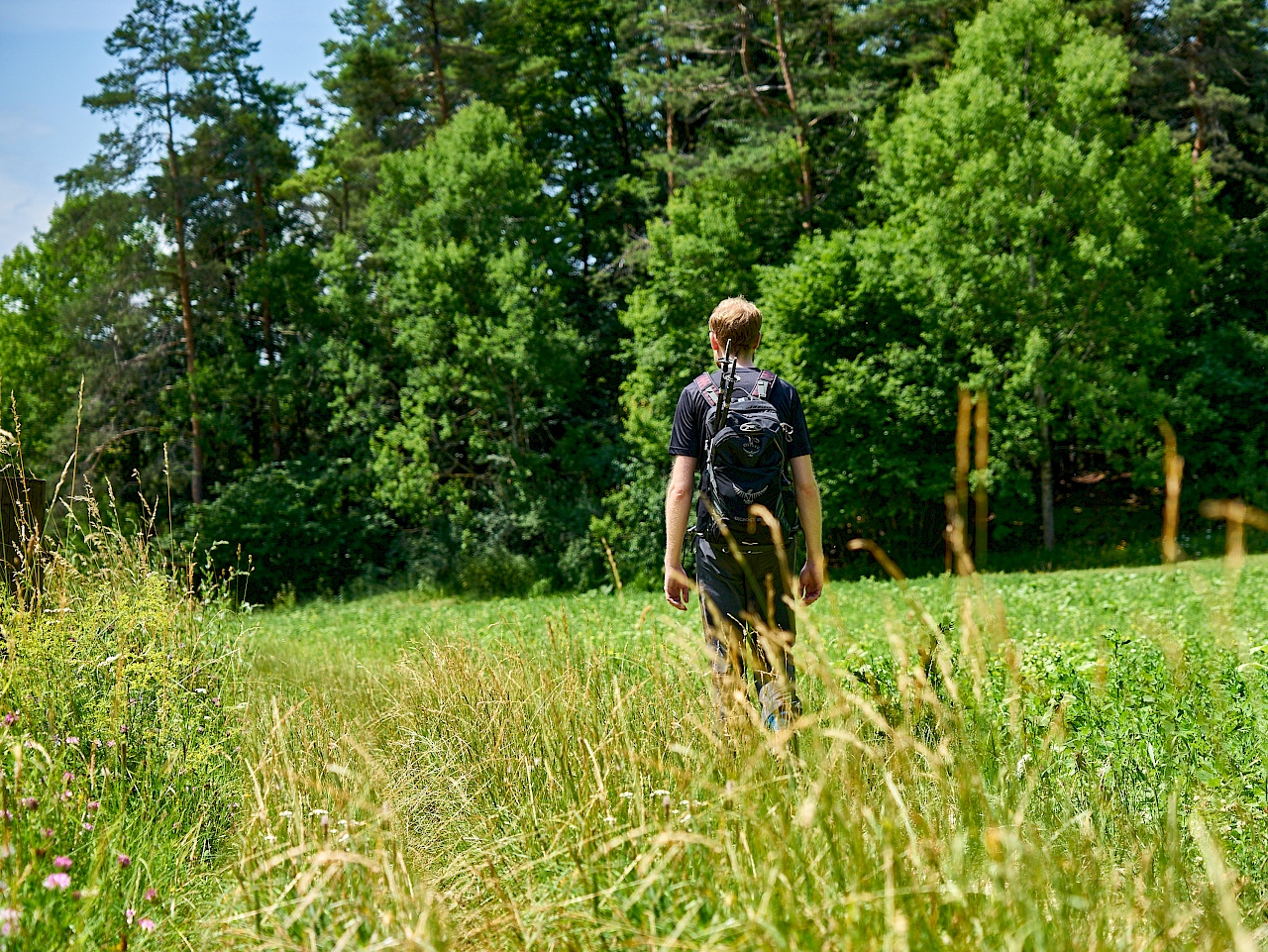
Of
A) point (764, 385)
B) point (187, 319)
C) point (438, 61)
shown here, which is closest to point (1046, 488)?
point (438, 61)

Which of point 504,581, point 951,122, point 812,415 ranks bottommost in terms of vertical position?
point 504,581

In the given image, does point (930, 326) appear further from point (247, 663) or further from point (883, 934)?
point (883, 934)

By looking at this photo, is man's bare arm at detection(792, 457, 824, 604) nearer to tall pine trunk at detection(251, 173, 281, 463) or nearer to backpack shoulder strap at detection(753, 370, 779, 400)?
backpack shoulder strap at detection(753, 370, 779, 400)

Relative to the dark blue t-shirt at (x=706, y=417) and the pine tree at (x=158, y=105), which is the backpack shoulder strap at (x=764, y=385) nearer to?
the dark blue t-shirt at (x=706, y=417)

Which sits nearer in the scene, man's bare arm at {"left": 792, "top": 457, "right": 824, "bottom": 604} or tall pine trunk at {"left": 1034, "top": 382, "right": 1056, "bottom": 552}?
man's bare arm at {"left": 792, "top": 457, "right": 824, "bottom": 604}

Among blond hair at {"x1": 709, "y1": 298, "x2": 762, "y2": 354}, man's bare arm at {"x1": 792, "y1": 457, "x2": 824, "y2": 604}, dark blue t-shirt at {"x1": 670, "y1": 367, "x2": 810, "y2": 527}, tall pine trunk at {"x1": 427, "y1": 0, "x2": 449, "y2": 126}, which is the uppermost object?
tall pine trunk at {"x1": 427, "y1": 0, "x2": 449, "y2": 126}

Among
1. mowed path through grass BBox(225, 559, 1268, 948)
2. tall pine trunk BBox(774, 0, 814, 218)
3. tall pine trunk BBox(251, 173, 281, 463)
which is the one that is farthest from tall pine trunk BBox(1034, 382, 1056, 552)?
tall pine trunk BBox(251, 173, 281, 463)

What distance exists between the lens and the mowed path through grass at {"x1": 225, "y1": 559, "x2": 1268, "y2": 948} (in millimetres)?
2088

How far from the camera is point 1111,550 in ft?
65.0

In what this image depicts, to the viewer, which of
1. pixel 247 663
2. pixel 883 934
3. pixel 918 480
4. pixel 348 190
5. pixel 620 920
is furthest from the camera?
pixel 348 190

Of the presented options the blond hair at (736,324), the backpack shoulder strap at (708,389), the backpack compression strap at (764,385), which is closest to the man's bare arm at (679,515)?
the backpack shoulder strap at (708,389)

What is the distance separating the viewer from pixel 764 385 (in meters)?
3.97

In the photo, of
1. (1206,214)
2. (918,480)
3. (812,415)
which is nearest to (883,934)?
(812,415)

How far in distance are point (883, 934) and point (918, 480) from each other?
19.3 m
